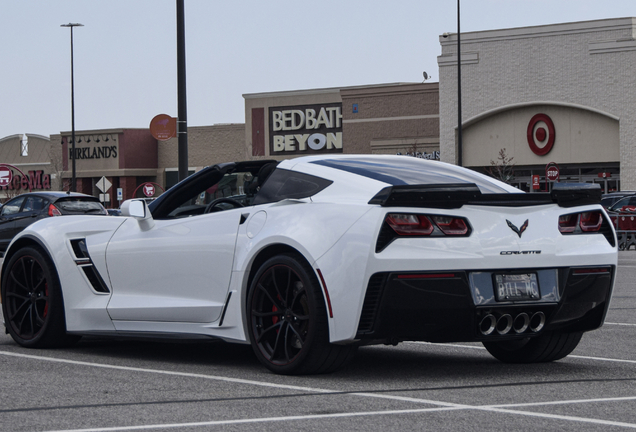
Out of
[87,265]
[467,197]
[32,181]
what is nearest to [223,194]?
[87,265]

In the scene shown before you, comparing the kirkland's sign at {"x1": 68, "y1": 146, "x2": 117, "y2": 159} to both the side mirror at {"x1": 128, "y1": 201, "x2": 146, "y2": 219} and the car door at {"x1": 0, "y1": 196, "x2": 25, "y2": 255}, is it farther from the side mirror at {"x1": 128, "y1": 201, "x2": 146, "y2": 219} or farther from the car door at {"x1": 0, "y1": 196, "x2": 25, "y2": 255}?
the side mirror at {"x1": 128, "y1": 201, "x2": 146, "y2": 219}

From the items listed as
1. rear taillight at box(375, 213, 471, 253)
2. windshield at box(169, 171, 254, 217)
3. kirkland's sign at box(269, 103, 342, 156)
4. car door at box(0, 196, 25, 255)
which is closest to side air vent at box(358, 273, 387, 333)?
rear taillight at box(375, 213, 471, 253)

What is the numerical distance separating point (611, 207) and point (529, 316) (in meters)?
24.4

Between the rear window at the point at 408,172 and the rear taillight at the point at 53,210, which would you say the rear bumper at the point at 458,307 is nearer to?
the rear window at the point at 408,172

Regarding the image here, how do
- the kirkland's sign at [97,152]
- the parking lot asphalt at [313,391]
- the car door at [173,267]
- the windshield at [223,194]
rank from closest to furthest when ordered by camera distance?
1. the parking lot asphalt at [313,391]
2. the car door at [173,267]
3. the windshield at [223,194]
4. the kirkland's sign at [97,152]

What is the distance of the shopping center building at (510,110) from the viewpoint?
4634 centimetres

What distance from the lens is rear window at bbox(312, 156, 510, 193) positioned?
6.70m

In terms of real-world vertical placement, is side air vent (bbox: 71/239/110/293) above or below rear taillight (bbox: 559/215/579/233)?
below

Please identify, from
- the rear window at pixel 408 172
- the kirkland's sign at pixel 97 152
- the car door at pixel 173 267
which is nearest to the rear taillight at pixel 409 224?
the rear window at pixel 408 172

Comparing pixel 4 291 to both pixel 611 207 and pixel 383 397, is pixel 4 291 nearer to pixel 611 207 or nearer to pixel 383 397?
pixel 383 397

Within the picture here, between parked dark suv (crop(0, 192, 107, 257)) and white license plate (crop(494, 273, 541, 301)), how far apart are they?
17.9 metres

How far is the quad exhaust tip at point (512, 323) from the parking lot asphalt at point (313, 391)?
11.3 inches

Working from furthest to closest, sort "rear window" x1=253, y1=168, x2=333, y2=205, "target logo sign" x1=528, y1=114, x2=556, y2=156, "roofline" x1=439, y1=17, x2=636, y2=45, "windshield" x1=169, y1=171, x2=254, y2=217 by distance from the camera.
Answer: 1. "target logo sign" x1=528, y1=114, x2=556, y2=156
2. "roofline" x1=439, y1=17, x2=636, y2=45
3. "windshield" x1=169, y1=171, x2=254, y2=217
4. "rear window" x1=253, y1=168, x2=333, y2=205

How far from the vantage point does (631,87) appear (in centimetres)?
4584
